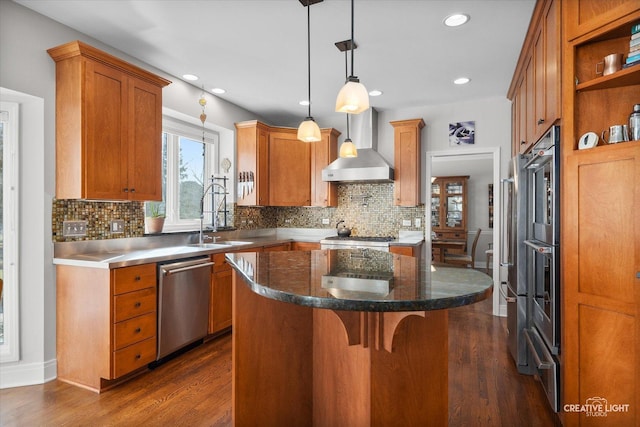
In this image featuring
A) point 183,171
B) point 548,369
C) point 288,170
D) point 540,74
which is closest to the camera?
point 548,369

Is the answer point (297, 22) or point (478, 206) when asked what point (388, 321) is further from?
point (478, 206)

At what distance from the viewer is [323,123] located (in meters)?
4.97

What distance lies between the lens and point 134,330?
7.86 ft

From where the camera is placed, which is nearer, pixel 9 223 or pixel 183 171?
pixel 9 223

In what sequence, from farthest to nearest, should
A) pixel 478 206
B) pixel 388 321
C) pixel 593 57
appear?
pixel 478 206 < pixel 593 57 < pixel 388 321

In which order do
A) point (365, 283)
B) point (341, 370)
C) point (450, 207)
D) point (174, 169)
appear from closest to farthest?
point (365, 283) < point (341, 370) < point (174, 169) < point (450, 207)

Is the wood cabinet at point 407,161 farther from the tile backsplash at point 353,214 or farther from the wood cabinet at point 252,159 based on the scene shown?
the wood cabinet at point 252,159

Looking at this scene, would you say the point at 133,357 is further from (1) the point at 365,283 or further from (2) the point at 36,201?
(1) the point at 365,283

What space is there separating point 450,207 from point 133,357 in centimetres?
731

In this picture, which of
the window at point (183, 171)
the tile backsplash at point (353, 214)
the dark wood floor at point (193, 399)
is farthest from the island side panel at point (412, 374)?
the tile backsplash at point (353, 214)

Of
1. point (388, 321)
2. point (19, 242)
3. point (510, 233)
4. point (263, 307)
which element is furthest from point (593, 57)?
point (19, 242)

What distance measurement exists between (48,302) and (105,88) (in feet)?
5.16

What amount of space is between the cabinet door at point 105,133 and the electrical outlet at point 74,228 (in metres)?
0.32

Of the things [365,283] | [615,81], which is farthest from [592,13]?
[365,283]
